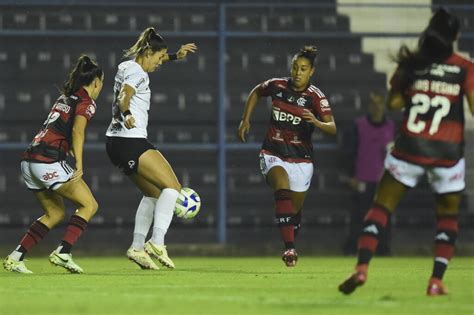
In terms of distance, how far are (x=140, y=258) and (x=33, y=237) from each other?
0.97 metres

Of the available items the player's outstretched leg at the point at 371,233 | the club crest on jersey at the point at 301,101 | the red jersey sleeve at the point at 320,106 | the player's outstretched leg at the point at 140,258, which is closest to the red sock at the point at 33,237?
the player's outstretched leg at the point at 140,258

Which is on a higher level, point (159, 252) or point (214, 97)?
point (214, 97)

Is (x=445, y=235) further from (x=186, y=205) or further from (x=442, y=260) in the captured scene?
(x=186, y=205)

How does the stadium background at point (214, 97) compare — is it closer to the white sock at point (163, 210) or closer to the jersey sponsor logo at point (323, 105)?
the jersey sponsor logo at point (323, 105)

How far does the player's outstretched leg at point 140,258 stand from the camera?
13.5m

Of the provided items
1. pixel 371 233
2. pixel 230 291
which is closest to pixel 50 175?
pixel 230 291

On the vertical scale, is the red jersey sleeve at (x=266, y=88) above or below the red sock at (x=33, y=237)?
above

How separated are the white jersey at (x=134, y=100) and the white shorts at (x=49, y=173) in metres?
0.59

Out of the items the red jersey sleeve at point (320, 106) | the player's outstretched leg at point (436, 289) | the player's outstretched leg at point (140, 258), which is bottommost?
the player's outstretched leg at point (140, 258)

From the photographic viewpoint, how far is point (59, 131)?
43.2 ft

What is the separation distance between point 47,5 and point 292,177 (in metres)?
5.69

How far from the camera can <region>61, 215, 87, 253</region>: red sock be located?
13.0 m

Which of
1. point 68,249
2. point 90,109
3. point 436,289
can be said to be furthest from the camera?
point 90,109

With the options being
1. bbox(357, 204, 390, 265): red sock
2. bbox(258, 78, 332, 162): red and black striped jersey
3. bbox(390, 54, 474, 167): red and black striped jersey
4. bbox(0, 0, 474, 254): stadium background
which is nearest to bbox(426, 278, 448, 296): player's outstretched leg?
bbox(357, 204, 390, 265): red sock
